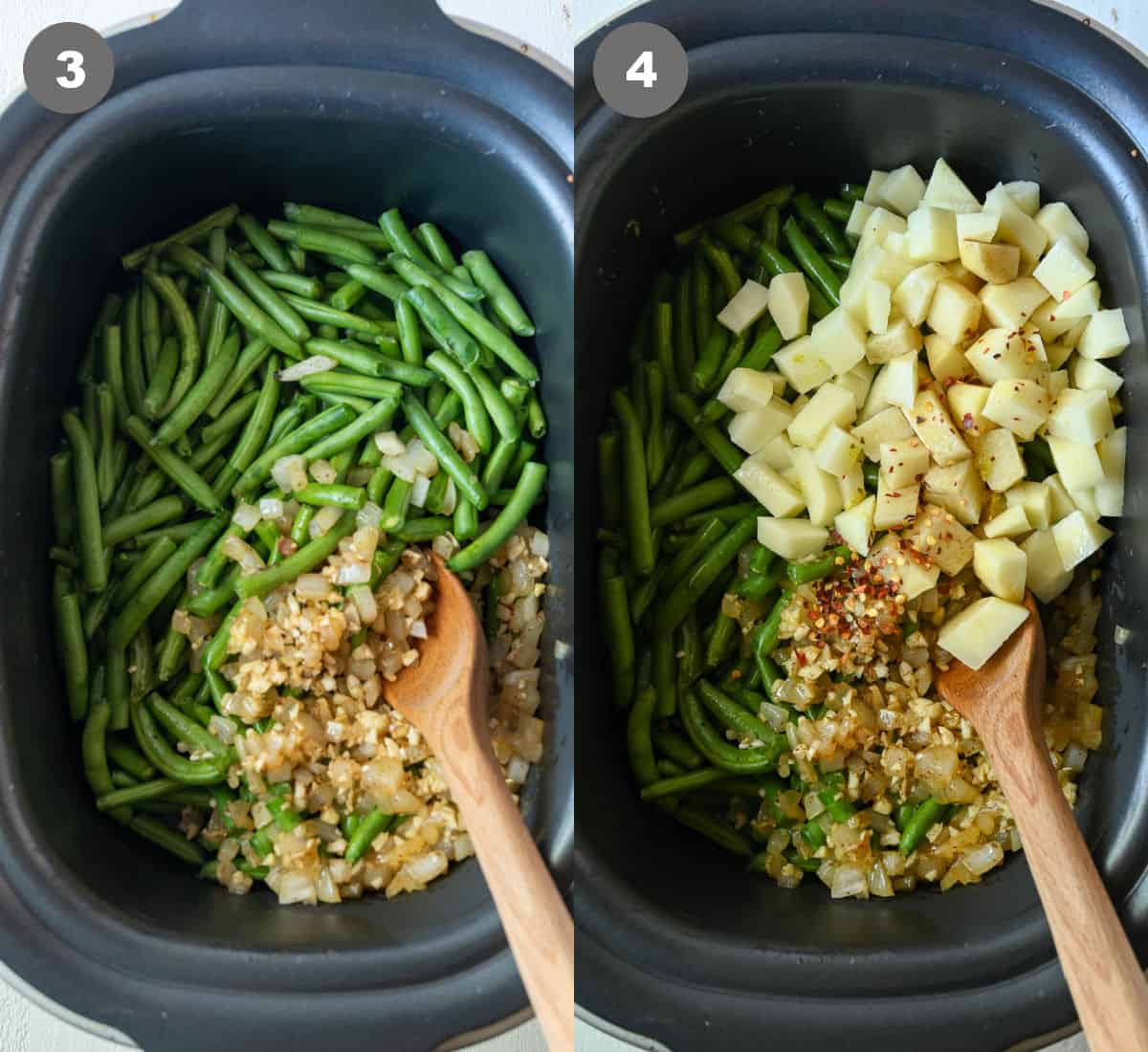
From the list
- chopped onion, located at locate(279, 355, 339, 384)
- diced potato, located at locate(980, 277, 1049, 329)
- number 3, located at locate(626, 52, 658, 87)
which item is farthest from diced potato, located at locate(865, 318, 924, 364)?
chopped onion, located at locate(279, 355, 339, 384)

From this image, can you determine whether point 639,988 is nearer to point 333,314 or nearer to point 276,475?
point 276,475

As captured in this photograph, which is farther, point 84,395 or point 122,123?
point 84,395

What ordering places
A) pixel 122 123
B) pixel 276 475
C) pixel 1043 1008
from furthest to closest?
1. pixel 276 475
2. pixel 122 123
3. pixel 1043 1008

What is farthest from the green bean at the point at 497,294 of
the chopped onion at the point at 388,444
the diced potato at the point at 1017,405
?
the diced potato at the point at 1017,405

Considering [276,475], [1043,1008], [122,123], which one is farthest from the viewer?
[276,475]

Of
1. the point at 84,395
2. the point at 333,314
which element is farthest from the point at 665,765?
the point at 84,395

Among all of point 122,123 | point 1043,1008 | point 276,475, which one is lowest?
point 1043,1008

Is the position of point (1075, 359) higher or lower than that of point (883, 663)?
higher

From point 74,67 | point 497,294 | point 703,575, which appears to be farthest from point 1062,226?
point 74,67
